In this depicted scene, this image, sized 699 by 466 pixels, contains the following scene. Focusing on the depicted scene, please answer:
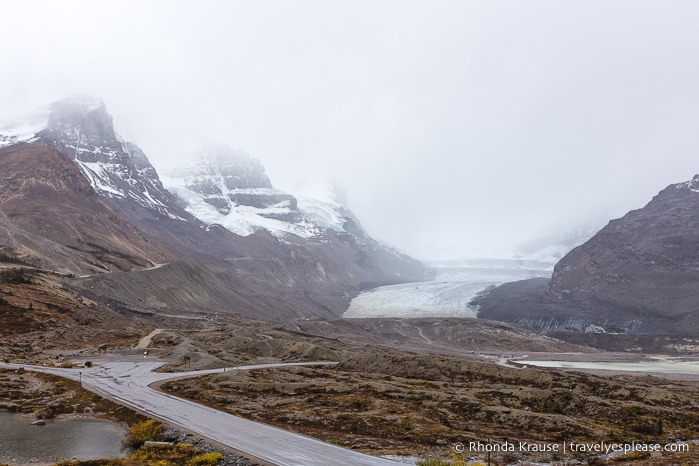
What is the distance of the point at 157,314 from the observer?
128 m

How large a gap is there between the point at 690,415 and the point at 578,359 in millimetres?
102483

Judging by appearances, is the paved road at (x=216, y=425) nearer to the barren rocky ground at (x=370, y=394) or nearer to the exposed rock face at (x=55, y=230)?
the barren rocky ground at (x=370, y=394)

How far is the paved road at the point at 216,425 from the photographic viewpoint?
95.2ft

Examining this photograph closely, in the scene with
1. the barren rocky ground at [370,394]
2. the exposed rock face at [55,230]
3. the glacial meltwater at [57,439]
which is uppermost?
the exposed rock face at [55,230]

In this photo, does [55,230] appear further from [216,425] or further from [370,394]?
[216,425]

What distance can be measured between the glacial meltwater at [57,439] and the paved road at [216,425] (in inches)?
161

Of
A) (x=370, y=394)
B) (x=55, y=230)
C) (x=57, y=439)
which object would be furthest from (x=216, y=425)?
(x=55, y=230)

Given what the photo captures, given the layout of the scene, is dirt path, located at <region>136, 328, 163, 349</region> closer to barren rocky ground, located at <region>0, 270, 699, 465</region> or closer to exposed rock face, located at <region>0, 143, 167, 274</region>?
barren rocky ground, located at <region>0, 270, 699, 465</region>

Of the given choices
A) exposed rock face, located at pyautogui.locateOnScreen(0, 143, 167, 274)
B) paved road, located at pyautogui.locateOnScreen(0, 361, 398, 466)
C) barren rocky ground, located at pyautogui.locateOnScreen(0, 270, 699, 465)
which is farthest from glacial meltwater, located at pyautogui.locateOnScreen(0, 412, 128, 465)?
exposed rock face, located at pyautogui.locateOnScreen(0, 143, 167, 274)

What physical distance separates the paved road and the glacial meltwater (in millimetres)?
4091

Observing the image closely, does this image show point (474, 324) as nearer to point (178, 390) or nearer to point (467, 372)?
point (467, 372)

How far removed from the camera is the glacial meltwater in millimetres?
31094

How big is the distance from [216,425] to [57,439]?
1109 cm

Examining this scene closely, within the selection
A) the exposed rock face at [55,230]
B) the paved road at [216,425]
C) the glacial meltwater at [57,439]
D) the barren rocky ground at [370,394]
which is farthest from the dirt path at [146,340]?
the exposed rock face at [55,230]
